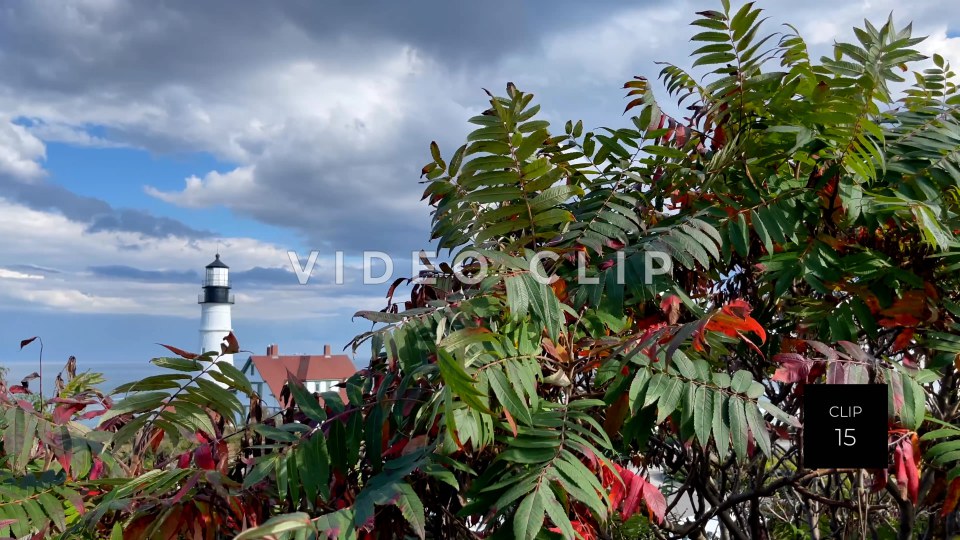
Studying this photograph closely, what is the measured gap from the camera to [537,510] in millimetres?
1390

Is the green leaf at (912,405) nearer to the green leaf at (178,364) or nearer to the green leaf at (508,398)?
the green leaf at (508,398)

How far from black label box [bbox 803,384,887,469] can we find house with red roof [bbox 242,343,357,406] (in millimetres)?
1180

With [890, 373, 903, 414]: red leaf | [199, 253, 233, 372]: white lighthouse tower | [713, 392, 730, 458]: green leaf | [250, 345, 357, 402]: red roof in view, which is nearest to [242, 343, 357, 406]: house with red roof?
[250, 345, 357, 402]: red roof

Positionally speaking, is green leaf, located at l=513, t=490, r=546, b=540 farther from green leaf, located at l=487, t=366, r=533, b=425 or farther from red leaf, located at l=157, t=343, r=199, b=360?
red leaf, located at l=157, t=343, r=199, b=360

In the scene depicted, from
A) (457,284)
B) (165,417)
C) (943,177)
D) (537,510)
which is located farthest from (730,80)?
(165,417)

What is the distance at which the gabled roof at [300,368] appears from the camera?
6.66 ft

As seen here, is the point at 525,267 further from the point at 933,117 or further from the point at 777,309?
the point at 933,117

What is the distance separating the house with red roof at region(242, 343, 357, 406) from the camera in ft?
6.73

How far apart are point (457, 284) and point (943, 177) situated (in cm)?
140

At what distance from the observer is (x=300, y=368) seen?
1.96 metres

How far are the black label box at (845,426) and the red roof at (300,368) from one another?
1.18 meters

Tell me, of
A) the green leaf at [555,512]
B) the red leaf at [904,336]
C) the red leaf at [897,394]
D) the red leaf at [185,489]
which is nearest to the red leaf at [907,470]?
the red leaf at [897,394]

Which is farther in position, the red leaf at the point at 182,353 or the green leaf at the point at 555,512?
the red leaf at the point at 182,353

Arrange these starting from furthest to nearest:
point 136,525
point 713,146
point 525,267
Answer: point 713,146
point 136,525
point 525,267
